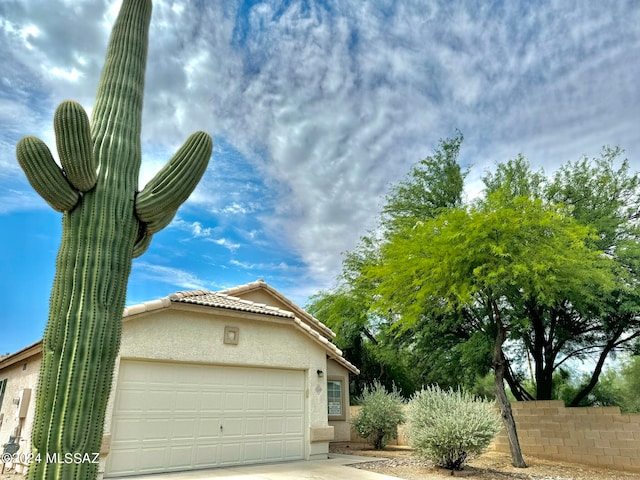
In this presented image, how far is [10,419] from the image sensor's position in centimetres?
1129

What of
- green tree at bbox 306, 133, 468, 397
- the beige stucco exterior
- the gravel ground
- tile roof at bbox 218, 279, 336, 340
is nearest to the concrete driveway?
the gravel ground

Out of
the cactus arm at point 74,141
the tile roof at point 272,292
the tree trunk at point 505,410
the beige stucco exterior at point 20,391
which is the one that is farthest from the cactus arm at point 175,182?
the tree trunk at point 505,410

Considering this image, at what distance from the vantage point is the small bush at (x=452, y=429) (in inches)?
397

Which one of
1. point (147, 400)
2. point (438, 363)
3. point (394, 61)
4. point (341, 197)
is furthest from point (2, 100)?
point (438, 363)

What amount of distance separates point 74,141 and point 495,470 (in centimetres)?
1160

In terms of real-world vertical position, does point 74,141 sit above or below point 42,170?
above

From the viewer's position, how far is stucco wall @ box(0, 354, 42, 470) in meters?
9.92

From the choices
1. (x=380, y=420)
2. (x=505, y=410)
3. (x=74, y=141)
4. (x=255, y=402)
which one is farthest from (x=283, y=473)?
(x=74, y=141)

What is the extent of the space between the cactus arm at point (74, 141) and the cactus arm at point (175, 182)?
772 mm

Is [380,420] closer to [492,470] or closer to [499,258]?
[492,470]

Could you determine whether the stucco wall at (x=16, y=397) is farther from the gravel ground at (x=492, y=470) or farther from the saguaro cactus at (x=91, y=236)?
the saguaro cactus at (x=91, y=236)

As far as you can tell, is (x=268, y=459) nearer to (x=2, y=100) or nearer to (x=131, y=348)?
(x=131, y=348)

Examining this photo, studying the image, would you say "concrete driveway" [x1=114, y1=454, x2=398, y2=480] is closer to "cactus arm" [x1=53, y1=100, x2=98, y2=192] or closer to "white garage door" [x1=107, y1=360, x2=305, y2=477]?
"white garage door" [x1=107, y1=360, x2=305, y2=477]

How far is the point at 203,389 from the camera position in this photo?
10.5 m
